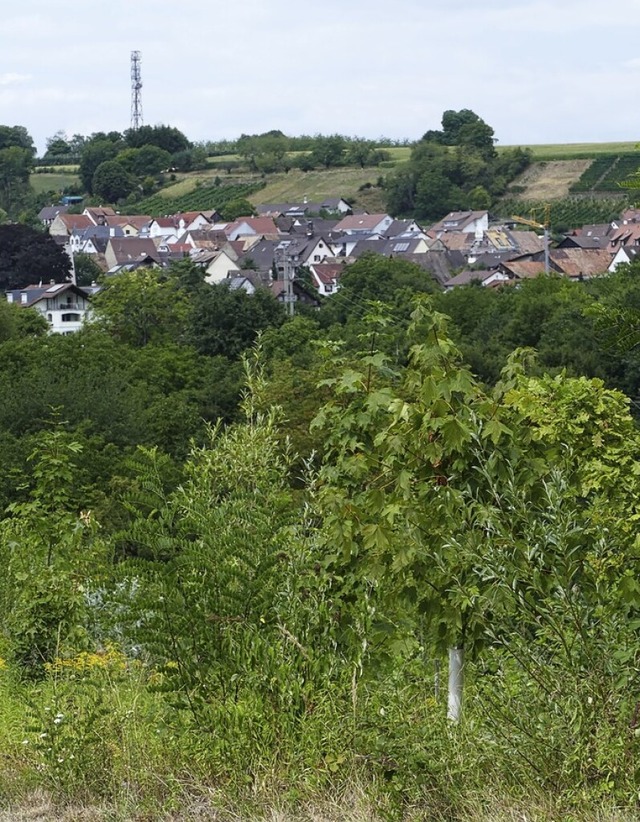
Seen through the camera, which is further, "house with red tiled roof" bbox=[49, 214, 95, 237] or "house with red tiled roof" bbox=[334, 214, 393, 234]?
"house with red tiled roof" bbox=[49, 214, 95, 237]

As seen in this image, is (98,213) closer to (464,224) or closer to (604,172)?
(464,224)

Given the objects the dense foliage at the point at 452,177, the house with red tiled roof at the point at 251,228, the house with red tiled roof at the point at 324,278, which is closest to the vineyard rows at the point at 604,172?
the dense foliage at the point at 452,177

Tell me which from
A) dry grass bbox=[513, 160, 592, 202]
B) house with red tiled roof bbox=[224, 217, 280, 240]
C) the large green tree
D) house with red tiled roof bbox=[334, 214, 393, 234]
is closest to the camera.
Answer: house with red tiled roof bbox=[334, 214, 393, 234]

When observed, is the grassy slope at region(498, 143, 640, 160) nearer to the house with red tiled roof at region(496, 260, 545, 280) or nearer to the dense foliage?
the dense foliage

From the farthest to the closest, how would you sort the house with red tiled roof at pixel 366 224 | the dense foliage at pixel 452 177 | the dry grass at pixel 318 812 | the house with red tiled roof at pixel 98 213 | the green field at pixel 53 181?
the green field at pixel 53 181 < the dense foliage at pixel 452 177 < the house with red tiled roof at pixel 98 213 < the house with red tiled roof at pixel 366 224 < the dry grass at pixel 318 812

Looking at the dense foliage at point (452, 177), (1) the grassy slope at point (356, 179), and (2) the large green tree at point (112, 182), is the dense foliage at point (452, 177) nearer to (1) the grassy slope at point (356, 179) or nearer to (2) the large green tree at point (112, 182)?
(1) the grassy slope at point (356, 179)

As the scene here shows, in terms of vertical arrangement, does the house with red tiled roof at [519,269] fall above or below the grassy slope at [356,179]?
below

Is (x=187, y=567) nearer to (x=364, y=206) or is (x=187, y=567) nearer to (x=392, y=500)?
(x=392, y=500)

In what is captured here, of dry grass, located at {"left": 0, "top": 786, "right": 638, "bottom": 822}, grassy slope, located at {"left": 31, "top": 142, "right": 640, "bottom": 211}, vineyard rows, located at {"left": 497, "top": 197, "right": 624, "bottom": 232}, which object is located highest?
dry grass, located at {"left": 0, "top": 786, "right": 638, "bottom": 822}

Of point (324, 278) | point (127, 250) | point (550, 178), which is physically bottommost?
point (127, 250)

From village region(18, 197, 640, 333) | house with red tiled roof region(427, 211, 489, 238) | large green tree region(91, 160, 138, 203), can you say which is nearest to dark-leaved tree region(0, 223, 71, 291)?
village region(18, 197, 640, 333)

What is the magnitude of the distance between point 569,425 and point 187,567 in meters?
6.45

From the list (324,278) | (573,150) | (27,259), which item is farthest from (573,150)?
(27,259)

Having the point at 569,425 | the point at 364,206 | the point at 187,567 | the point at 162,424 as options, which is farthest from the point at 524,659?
the point at 364,206
